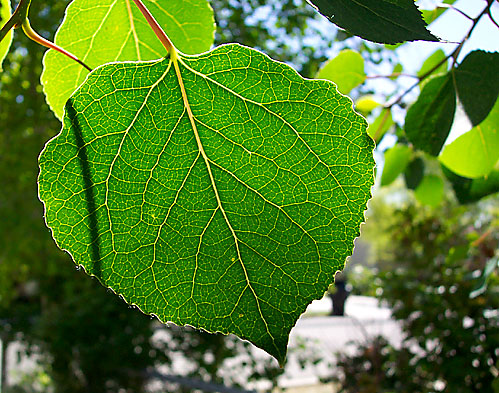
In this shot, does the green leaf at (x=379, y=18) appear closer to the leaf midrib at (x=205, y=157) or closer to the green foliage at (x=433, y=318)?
the leaf midrib at (x=205, y=157)

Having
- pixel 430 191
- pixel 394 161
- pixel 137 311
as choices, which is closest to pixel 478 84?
pixel 394 161

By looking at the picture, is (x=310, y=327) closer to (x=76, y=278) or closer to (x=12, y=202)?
(x=76, y=278)

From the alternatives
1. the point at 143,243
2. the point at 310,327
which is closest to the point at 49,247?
the point at 143,243

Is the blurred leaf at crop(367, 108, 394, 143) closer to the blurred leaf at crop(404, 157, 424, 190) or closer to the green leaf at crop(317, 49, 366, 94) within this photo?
the green leaf at crop(317, 49, 366, 94)

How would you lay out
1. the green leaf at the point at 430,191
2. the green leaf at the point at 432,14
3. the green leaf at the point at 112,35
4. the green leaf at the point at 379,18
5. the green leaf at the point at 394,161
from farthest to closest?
the green leaf at the point at 430,191, the green leaf at the point at 394,161, the green leaf at the point at 432,14, the green leaf at the point at 112,35, the green leaf at the point at 379,18

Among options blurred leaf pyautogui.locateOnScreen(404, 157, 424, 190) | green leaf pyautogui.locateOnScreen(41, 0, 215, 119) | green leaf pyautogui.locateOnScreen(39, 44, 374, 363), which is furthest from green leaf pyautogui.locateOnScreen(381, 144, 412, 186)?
green leaf pyautogui.locateOnScreen(39, 44, 374, 363)

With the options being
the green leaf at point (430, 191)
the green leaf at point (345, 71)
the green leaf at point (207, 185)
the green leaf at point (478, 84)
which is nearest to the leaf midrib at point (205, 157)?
the green leaf at point (207, 185)

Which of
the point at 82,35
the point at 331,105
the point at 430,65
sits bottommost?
the point at 331,105
